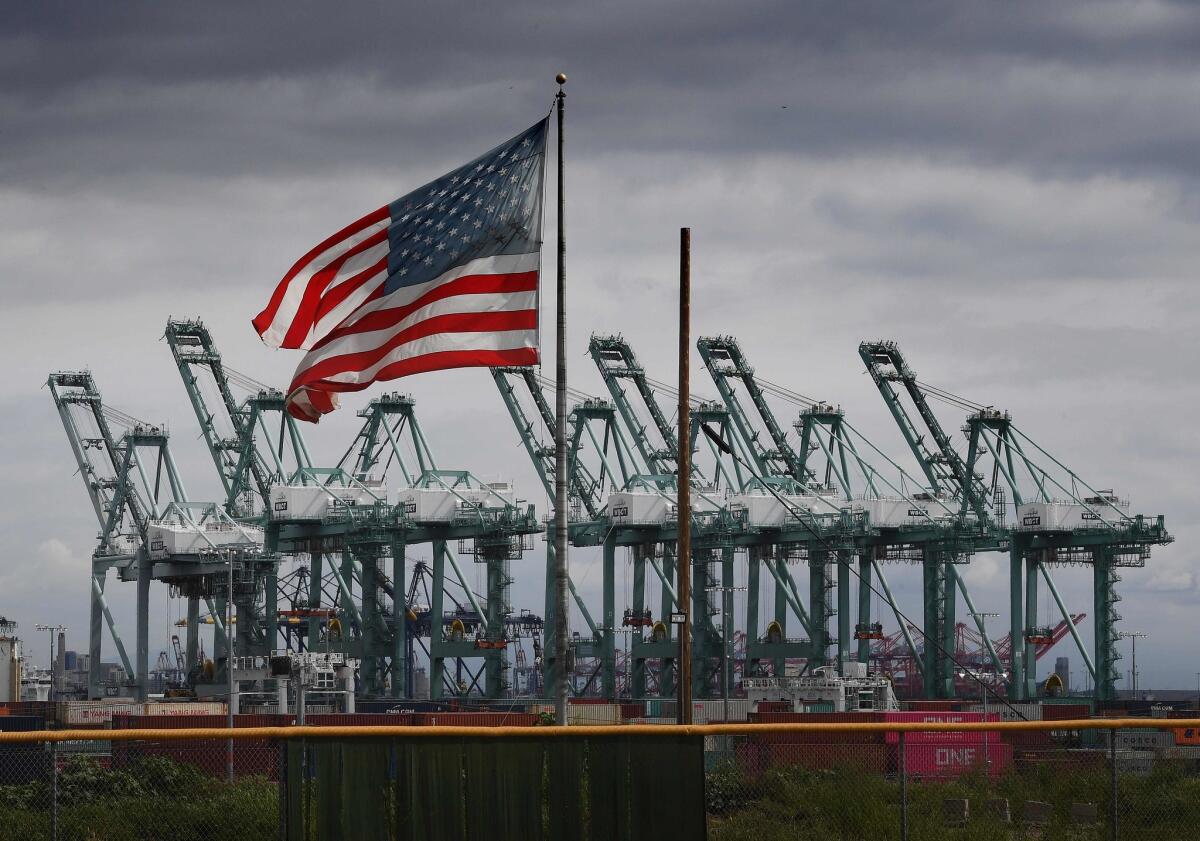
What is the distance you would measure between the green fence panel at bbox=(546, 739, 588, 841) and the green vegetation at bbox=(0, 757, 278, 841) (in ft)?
8.34

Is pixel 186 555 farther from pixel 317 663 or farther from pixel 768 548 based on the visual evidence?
pixel 768 548

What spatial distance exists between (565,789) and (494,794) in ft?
2.06

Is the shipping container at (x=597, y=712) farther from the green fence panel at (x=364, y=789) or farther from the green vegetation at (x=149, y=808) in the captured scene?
the green fence panel at (x=364, y=789)

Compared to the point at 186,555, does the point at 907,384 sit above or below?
above

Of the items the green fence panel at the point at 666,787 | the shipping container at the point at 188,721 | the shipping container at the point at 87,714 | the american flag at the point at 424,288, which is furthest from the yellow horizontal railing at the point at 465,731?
the shipping container at the point at 87,714

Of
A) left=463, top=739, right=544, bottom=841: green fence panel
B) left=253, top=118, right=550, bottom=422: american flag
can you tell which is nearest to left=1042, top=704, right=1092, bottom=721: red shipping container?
left=253, top=118, right=550, bottom=422: american flag

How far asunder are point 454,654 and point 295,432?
1617 cm

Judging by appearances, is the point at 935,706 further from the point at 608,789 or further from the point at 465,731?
the point at 465,731

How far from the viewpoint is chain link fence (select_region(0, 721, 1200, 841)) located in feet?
50.3

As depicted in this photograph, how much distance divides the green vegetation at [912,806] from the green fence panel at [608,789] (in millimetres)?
1538

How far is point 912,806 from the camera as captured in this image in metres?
17.8

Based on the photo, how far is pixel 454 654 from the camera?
317 feet

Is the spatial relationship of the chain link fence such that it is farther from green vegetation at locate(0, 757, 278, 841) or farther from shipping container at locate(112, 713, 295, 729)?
shipping container at locate(112, 713, 295, 729)

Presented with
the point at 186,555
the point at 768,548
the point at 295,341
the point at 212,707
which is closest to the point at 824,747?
the point at 295,341
